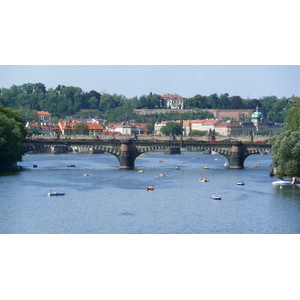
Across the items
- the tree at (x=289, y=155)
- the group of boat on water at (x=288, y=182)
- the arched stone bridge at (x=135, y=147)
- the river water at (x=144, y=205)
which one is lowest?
the river water at (x=144, y=205)

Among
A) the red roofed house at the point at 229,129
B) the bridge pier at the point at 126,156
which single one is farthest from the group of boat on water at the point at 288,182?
the red roofed house at the point at 229,129

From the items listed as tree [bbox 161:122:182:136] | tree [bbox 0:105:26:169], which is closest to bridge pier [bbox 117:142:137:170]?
tree [bbox 0:105:26:169]

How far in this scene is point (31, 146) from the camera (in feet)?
258

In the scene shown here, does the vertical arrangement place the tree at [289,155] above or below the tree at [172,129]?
above

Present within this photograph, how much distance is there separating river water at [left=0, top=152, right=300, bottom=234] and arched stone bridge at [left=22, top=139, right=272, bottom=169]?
1088 cm

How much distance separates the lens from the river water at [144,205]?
38.7 meters

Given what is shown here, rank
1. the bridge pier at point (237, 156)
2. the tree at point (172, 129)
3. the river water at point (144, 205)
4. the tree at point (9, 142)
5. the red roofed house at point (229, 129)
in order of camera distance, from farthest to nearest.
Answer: the red roofed house at point (229, 129), the tree at point (172, 129), the bridge pier at point (237, 156), the tree at point (9, 142), the river water at point (144, 205)

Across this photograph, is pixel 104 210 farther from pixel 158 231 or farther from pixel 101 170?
pixel 101 170

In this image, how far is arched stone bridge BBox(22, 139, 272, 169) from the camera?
77.9 meters

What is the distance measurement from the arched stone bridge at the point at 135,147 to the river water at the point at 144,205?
1088 centimetres

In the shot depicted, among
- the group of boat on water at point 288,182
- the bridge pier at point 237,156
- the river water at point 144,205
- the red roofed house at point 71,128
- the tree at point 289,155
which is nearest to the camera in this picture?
the river water at point 144,205

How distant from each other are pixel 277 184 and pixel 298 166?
3.60m

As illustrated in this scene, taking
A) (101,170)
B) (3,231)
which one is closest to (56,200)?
(3,231)

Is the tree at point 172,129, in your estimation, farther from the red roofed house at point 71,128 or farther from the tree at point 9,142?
the tree at point 9,142
